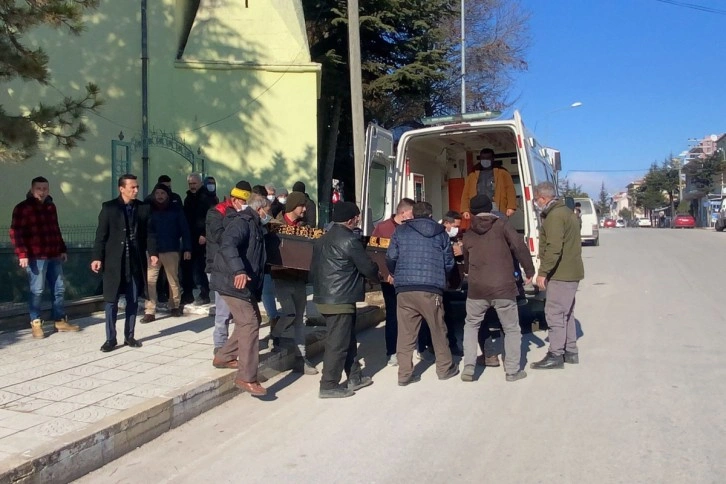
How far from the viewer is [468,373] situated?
685 cm

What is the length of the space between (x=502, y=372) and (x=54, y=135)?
18.8 ft

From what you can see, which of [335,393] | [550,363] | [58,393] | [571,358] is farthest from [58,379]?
[571,358]

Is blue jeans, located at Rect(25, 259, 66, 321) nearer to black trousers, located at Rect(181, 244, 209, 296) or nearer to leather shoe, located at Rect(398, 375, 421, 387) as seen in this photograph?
black trousers, located at Rect(181, 244, 209, 296)

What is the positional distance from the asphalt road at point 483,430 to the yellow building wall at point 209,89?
772 cm

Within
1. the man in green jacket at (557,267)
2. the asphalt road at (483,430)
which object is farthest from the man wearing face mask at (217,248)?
the man in green jacket at (557,267)

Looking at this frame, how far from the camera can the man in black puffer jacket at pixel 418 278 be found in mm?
6676

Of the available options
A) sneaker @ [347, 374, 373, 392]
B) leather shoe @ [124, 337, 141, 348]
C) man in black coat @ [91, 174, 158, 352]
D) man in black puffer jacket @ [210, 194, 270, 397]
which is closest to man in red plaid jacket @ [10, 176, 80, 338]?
man in black coat @ [91, 174, 158, 352]

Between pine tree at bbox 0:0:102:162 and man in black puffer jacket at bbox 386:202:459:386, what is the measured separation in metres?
3.96

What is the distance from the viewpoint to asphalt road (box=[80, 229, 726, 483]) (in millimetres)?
4590

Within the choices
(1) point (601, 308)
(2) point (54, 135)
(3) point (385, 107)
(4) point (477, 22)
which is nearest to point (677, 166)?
(4) point (477, 22)

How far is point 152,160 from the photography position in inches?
556

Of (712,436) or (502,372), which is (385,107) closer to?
(502,372)

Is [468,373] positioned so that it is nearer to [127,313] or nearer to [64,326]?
[127,313]

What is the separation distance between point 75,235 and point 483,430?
7.91 metres
